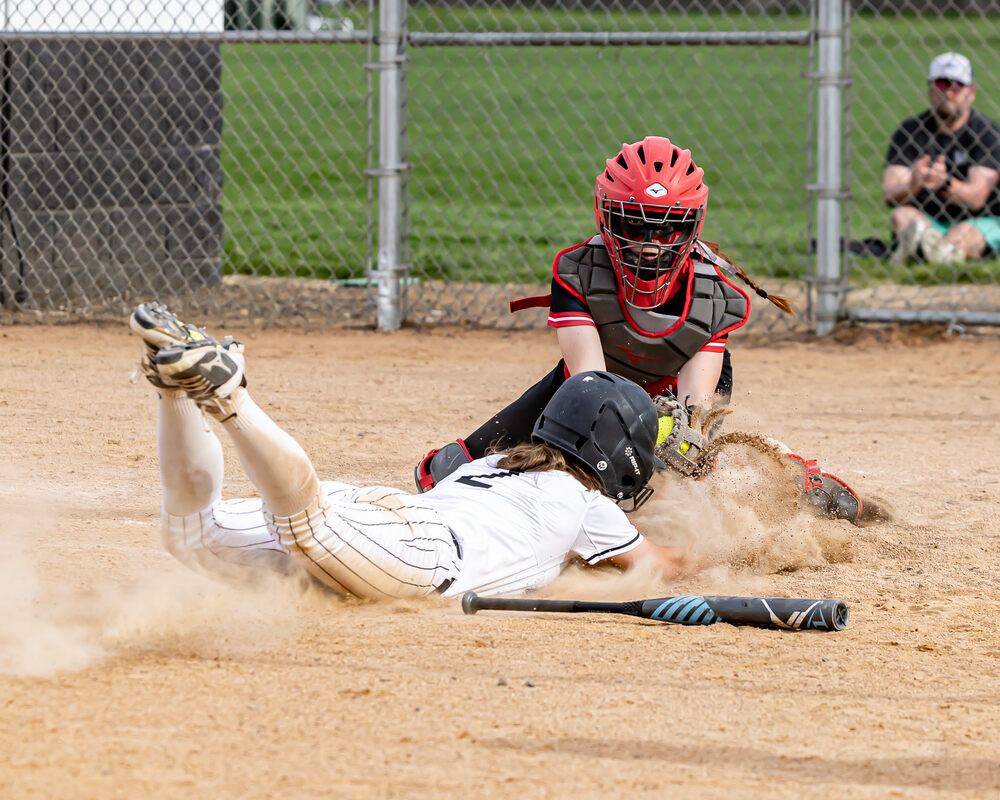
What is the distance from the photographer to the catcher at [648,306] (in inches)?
164

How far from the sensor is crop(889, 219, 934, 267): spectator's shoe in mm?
8922

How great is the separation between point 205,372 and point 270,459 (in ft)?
0.82

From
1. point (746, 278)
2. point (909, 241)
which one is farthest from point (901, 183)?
point (746, 278)

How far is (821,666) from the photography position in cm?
286

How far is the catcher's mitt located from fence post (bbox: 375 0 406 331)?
3868mm

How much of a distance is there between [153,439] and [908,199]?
18.8 feet

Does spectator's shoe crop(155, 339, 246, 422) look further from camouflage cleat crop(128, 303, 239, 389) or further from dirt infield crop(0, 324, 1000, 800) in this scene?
dirt infield crop(0, 324, 1000, 800)

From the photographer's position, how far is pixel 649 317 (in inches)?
168

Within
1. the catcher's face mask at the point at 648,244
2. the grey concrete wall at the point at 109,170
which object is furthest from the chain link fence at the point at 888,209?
the grey concrete wall at the point at 109,170

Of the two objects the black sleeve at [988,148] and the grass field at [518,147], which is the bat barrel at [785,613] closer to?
the grass field at [518,147]

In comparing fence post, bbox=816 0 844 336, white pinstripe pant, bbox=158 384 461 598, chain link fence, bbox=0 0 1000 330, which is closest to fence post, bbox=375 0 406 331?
chain link fence, bbox=0 0 1000 330

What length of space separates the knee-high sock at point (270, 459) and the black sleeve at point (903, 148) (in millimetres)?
6890

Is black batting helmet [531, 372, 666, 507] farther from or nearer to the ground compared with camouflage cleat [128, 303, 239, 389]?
nearer to the ground

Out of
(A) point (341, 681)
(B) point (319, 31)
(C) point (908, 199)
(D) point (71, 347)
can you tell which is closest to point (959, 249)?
(C) point (908, 199)
